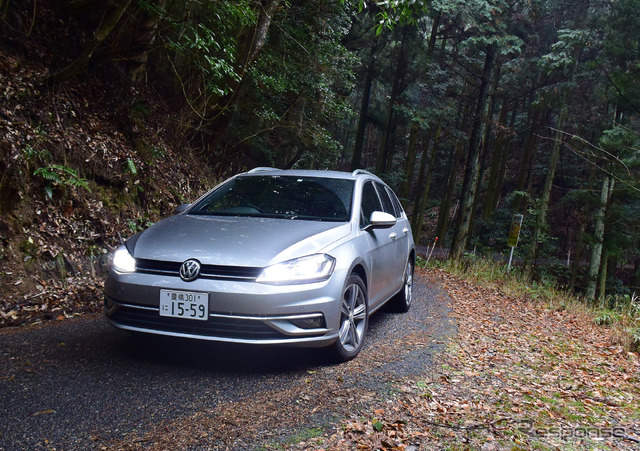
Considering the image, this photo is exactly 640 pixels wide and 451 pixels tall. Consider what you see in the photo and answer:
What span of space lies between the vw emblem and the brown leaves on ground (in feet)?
4.83

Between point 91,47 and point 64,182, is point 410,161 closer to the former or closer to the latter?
point 91,47

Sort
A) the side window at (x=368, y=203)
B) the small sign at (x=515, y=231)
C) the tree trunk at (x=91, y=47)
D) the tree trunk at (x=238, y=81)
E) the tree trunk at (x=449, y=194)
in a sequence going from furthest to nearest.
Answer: the tree trunk at (x=449, y=194)
the small sign at (x=515, y=231)
the tree trunk at (x=238, y=81)
the tree trunk at (x=91, y=47)
the side window at (x=368, y=203)

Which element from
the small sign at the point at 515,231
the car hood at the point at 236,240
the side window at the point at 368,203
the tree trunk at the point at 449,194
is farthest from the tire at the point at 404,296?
the tree trunk at the point at 449,194

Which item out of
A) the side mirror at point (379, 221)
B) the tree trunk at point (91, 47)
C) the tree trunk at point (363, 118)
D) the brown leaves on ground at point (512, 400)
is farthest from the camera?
the tree trunk at point (363, 118)

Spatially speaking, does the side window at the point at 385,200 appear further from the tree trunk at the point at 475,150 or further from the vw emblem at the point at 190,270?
the tree trunk at the point at 475,150

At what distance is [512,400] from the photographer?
357 cm

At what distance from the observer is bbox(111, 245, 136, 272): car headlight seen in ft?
12.0

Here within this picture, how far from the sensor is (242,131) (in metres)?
14.3

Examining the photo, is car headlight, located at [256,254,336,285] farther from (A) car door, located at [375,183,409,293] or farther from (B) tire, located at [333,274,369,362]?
(A) car door, located at [375,183,409,293]

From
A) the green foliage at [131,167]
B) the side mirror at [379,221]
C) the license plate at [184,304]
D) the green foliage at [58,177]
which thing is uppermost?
the green foliage at [131,167]

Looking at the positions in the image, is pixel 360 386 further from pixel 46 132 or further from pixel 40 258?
pixel 46 132

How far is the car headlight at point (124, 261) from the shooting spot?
367 centimetres

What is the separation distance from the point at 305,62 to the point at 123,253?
10676mm

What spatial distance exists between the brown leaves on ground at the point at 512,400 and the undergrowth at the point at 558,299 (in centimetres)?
109
